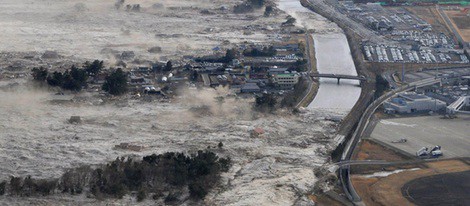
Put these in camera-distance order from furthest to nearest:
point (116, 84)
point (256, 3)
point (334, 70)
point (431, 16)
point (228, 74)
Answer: point (256, 3) → point (431, 16) → point (334, 70) → point (228, 74) → point (116, 84)

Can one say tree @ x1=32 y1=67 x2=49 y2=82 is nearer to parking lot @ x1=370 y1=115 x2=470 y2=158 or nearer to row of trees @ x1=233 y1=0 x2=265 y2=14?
parking lot @ x1=370 y1=115 x2=470 y2=158

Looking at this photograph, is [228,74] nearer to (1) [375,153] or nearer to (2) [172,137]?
(2) [172,137]

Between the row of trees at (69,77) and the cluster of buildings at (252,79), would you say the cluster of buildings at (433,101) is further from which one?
the row of trees at (69,77)

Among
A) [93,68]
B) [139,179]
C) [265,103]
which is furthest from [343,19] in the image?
[139,179]

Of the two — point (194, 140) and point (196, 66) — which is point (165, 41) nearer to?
point (196, 66)

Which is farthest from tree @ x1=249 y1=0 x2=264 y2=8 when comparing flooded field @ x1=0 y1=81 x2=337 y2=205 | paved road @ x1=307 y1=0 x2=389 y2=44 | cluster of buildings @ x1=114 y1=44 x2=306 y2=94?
flooded field @ x1=0 y1=81 x2=337 y2=205

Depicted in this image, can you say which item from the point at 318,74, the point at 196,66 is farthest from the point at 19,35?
the point at 318,74
